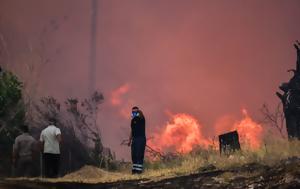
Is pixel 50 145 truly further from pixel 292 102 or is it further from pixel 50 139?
pixel 292 102

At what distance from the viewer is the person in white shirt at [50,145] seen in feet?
50.6

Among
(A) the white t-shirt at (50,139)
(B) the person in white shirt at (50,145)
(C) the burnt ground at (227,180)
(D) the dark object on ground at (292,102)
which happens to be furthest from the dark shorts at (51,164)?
(D) the dark object on ground at (292,102)

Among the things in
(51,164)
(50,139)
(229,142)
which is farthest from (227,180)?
(51,164)

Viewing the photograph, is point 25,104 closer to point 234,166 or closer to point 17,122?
point 17,122

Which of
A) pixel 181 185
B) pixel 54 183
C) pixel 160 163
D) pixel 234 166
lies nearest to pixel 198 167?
pixel 234 166

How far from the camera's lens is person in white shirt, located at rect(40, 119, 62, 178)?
50.6ft

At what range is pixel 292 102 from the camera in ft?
68.7

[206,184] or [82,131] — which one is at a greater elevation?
[82,131]

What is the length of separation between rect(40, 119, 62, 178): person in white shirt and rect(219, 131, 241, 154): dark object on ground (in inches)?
187

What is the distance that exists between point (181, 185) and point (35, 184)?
3784 mm

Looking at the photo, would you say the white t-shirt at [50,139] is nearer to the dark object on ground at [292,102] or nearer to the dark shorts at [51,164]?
the dark shorts at [51,164]

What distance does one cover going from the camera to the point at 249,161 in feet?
42.4

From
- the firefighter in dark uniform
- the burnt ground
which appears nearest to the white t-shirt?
the burnt ground

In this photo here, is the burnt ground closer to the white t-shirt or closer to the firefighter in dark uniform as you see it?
the white t-shirt
